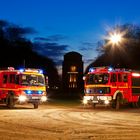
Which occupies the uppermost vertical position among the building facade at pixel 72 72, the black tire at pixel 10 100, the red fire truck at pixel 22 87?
the building facade at pixel 72 72

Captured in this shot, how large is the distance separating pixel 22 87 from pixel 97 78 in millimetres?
5174

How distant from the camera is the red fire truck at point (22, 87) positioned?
2927 cm

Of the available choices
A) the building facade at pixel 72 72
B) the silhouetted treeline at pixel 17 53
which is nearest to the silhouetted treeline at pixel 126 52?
the silhouetted treeline at pixel 17 53

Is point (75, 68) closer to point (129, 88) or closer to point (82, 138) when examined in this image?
point (129, 88)

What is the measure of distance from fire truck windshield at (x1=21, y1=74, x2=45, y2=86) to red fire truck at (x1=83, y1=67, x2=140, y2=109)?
3263mm

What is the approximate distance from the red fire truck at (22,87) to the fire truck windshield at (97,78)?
10.5ft

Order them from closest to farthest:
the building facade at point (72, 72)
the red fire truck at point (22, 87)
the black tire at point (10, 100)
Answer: the red fire truck at point (22, 87) < the black tire at point (10, 100) < the building facade at point (72, 72)

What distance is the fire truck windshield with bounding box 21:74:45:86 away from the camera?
96.6ft

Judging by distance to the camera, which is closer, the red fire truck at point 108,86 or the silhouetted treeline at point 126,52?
the red fire truck at point 108,86

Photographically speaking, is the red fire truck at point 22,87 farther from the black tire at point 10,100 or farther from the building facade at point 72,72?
the building facade at point 72,72


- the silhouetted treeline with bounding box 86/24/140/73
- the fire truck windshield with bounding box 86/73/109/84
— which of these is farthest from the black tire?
the silhouetted treeline with bounding box 86/24/140/73

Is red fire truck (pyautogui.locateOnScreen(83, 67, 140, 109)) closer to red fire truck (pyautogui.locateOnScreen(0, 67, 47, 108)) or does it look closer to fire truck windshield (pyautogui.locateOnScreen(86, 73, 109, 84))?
fire truck windshield (pyautogui.locateOnScreen(86, 73, 109, 84))

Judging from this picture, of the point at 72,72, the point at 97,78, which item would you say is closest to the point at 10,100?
the point at 97,78

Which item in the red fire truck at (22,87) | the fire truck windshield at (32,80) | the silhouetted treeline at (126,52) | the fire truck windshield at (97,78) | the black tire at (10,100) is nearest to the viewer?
the red fire truck at (22,87)
